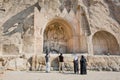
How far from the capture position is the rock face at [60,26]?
22.3 metres

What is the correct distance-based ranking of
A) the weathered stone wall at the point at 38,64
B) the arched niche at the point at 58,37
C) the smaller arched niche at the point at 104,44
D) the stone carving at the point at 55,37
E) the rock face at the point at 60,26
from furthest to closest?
1. the smaller arched niche at the point at 104,44
2. the stone carving at the point at 55,37
3. the arched niche at the point at 58,37
4. the rock face at the point at 60,26
5. the weathered stone wall at the point at 38,64

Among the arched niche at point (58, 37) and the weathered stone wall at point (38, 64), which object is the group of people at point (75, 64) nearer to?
the weathered stone wall at point (38, 64)

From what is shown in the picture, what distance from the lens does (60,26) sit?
26.0 metres

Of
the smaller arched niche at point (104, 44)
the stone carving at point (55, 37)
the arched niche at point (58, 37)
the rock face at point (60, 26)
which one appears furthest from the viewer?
the smaller arched niche at point (104, 44)

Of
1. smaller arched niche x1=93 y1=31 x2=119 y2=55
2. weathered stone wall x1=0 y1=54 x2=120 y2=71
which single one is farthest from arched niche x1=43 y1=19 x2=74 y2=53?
weathered stone wall x1=0 y1=54 x2=120 y2=71

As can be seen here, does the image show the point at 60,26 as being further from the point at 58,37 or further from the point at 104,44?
the point at 104,44

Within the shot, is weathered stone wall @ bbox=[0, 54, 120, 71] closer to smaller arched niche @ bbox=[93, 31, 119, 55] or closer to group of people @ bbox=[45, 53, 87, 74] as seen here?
group of people @ bbox=[45, 53, 87, 74]

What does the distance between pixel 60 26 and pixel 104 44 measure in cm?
566

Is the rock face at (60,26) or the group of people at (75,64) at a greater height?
the rock face at (60,26)

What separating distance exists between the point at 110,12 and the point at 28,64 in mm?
13725

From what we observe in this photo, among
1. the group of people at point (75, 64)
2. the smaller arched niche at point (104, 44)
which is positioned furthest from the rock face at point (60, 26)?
the group of people at point (75, 64)

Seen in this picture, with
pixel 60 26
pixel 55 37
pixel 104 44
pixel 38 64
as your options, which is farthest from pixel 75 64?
pixel 104 44

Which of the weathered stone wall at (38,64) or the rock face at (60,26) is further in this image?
the rock face at (60,26)

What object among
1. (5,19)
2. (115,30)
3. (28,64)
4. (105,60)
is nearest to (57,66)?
(28,64)
